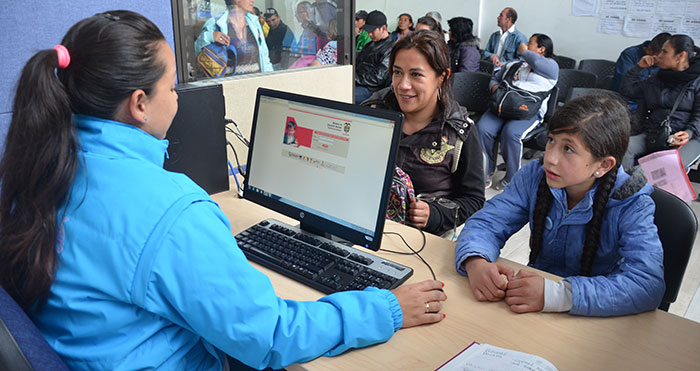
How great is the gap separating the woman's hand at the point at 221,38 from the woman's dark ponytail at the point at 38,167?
1.58m

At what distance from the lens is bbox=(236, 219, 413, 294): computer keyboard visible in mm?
1161

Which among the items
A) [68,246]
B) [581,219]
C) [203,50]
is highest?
[203,50]

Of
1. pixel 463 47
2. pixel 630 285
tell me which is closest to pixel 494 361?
pixel 630 285

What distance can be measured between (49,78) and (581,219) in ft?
3.78

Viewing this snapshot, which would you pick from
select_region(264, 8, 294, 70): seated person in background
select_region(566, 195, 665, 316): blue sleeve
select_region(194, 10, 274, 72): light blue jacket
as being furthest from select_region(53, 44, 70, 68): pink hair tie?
select_region(264, 8, 294, 70): seated person in background

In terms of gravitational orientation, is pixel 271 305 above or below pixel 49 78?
below

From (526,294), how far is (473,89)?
336 centimetres

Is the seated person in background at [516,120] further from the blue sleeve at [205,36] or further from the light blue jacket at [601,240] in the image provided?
the light blue jacket at [601,240]

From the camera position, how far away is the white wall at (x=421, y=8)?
6645mm

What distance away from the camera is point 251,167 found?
1453 millimetres

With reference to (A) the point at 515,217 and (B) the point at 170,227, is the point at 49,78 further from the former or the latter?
(A) the point at 515,217

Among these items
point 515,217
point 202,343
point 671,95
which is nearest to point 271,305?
point 202,343

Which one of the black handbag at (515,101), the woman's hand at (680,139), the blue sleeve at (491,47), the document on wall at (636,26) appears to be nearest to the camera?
the woman's hand at (680,139)

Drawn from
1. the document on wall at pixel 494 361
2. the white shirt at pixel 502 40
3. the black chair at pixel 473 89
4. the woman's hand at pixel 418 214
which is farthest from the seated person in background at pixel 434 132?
the white shirt at pixel 502 40
